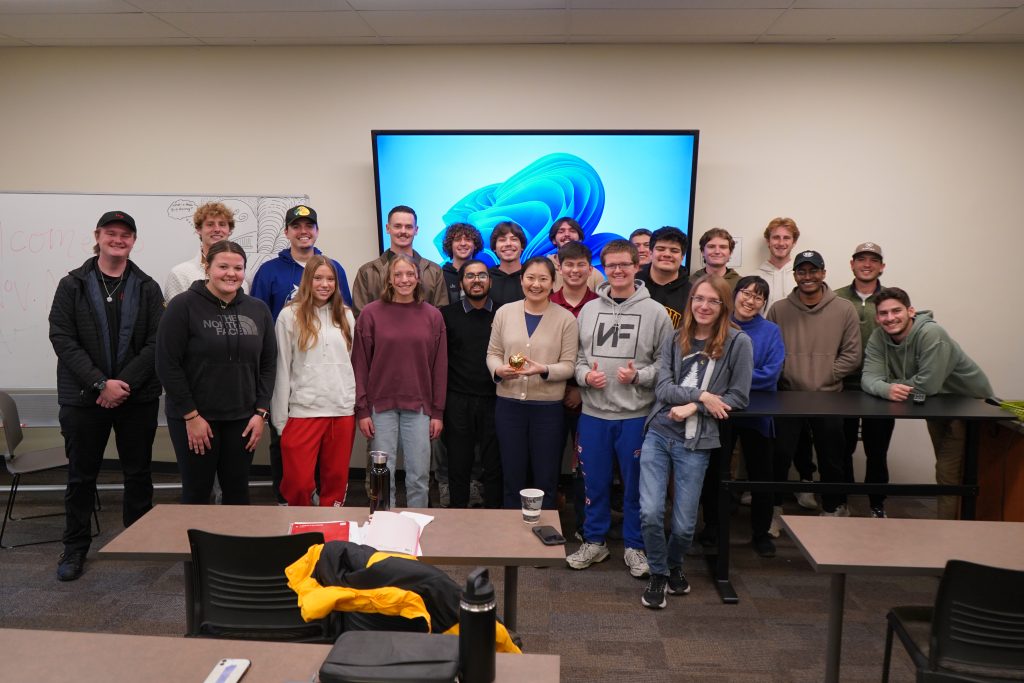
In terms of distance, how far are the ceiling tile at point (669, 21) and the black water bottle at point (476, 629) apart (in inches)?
151

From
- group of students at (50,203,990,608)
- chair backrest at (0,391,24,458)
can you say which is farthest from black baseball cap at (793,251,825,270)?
chair backrest at (0,391,24,458)

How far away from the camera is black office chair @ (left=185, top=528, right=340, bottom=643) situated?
1901mm

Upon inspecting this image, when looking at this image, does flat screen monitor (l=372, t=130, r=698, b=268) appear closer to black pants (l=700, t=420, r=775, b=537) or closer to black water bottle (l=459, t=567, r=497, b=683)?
black pants (l=700, t=420, r=775, b=537)

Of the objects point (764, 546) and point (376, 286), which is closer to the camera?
point (764, 546)

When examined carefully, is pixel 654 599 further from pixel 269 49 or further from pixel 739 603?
pixel 269 49

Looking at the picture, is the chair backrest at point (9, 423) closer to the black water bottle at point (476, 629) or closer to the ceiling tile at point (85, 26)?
the ceiling tile at point (85, 26)

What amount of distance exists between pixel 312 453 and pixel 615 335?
159 cm

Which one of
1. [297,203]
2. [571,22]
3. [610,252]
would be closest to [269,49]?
[297,203]

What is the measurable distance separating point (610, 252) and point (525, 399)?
2.81 ft


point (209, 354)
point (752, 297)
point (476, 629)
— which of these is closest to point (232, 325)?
point (209, 354)

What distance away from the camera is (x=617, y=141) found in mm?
4863

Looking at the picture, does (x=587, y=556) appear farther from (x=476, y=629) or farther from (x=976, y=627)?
(x=476, y=629)

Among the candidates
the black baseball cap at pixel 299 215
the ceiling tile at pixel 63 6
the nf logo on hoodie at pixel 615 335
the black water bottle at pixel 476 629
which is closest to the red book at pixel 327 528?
the black water bottle at pixel 476 629

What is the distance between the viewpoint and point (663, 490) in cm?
323
